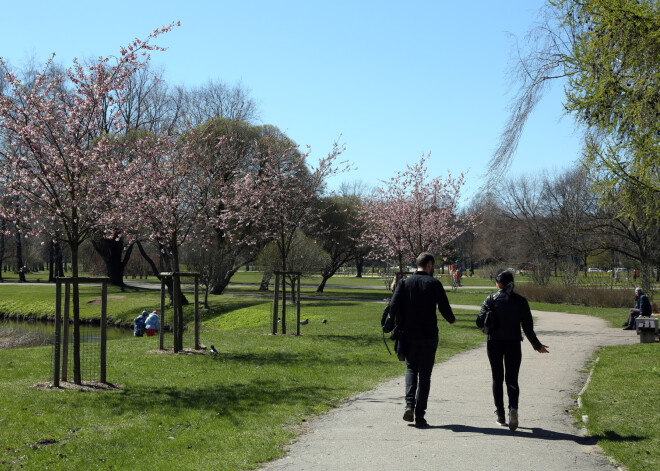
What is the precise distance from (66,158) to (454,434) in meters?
7.99

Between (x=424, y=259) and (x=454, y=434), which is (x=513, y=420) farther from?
(x=424, y=259)

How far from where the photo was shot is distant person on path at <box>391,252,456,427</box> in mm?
7359

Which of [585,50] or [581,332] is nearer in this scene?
[585,50]

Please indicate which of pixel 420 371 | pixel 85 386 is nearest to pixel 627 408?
pixel 420 371

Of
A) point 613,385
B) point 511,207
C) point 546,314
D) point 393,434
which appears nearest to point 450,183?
point 546,314

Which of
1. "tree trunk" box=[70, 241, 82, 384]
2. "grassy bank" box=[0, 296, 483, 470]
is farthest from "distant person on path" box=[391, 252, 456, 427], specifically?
"tree trunk" box=[70, 241, 82, 384]

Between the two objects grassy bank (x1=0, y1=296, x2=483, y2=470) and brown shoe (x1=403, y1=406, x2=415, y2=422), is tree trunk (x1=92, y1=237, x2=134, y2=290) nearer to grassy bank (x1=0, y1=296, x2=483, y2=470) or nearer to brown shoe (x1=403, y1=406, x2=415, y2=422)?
grassy bank (x1=0, y1=296, x2=483, y2=470)

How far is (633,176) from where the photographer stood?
384 inches

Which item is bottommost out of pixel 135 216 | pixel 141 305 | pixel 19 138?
pixel 141 305

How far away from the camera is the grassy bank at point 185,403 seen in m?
6.44

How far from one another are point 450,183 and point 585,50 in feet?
73.3

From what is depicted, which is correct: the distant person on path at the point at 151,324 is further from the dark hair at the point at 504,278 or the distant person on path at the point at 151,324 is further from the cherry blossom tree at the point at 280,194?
the dark hair at the point at 504,278

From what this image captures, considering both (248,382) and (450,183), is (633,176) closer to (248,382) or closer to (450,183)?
(248,382)

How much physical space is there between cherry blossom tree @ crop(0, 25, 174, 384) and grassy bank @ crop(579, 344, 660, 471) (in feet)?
25.9
